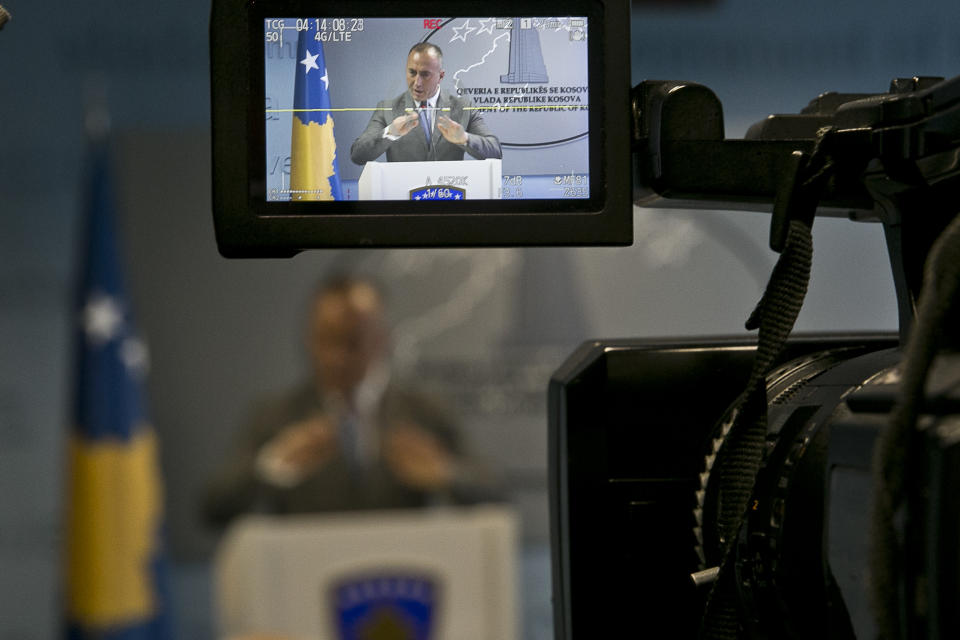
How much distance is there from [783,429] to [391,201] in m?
0.24

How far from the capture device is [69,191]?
2707mm

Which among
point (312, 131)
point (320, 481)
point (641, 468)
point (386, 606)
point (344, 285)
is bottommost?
point (386, 606)

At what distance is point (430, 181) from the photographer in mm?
555

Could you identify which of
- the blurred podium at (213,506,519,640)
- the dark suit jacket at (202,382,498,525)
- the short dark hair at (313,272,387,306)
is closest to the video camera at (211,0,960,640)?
the blurred podium at (213,506,519,640)

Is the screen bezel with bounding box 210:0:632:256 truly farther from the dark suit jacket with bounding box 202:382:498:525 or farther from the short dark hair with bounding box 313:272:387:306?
the short dark hair with bounding box 313:272:387:306

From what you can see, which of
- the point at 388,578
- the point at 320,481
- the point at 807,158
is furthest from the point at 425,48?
the point at 320,481

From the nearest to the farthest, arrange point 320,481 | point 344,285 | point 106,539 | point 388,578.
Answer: point 388,578 < point 106,539 < point 320,481 < point 344,285

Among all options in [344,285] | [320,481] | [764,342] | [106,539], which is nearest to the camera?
[764,342]

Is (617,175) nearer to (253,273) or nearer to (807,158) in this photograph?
(807,158)

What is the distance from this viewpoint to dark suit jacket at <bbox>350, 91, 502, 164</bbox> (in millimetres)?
552

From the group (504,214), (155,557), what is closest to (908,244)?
(504,214)

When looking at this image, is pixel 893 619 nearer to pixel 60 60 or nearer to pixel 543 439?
pixel 543 439

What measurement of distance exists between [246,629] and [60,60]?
5.45ft

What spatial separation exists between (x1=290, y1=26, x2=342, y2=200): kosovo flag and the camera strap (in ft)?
0.76
